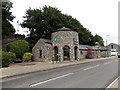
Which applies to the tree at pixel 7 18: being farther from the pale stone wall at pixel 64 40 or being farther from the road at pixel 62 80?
the road at pixel 62 80

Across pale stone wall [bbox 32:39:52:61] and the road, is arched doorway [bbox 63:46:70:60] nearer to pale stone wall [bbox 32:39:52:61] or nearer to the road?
pale stone wall [bbox 32:39:52:61]

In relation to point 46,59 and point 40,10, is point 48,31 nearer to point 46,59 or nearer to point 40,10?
point 40,10

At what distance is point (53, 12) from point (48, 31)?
5808 millimetres

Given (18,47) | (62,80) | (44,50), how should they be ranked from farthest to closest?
1. (44,50)
2. (18,47)
3. (62,80)

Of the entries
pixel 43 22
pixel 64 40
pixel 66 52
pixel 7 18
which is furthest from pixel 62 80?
pixel 7 18

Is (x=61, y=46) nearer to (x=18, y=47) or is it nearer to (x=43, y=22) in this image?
(x=18, y=47)

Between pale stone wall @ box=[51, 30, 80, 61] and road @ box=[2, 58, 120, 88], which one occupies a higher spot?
pale stone wall @ box=[51, 30, 80, 61]

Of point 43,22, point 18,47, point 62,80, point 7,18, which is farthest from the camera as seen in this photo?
point 43,22

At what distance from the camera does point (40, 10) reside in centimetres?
4212

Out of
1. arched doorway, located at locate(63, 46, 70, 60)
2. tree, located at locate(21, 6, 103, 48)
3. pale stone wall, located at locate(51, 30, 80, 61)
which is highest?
tree, located at locate(21, 6, 103, 48)

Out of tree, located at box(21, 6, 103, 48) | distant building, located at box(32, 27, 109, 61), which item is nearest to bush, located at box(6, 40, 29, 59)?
distant building, located at box(32, 27, 109, 61)

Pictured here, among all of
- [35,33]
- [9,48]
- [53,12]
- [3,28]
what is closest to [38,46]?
[9,48]

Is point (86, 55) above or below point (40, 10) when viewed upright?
below

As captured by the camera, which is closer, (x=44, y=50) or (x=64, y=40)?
(x=64, y=40)
